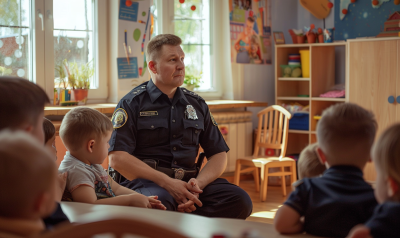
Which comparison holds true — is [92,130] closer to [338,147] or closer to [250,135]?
[338,147]

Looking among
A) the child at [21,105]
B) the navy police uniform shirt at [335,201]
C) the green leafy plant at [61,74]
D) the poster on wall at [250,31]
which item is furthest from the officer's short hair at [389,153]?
the poster on wall at [250,31]

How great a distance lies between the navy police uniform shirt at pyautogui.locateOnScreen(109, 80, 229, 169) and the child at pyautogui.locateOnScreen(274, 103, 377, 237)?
3.93 feet

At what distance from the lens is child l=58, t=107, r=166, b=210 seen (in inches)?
58.8

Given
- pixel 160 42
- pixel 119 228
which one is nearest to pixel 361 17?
pixel 160 42

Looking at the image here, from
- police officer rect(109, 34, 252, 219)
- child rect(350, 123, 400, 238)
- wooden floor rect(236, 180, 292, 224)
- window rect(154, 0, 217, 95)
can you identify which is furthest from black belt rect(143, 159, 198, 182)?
window rect(154, 0, 217, 95)

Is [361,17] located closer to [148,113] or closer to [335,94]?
[335,94]

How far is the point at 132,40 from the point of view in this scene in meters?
3.79

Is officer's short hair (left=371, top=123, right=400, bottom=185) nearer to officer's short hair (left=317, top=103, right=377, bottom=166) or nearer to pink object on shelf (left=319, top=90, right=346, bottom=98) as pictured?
officer's short hair (left=317, top=103, right=377, bottom=166)

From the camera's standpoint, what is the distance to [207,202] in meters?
2.12

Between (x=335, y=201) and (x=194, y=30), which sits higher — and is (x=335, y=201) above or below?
below

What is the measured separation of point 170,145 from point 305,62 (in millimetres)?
2700

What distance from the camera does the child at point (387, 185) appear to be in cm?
82

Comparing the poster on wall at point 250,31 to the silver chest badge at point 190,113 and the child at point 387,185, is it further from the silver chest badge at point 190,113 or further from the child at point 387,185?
the child at point 387,185

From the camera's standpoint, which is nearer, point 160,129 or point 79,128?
point 79,128
